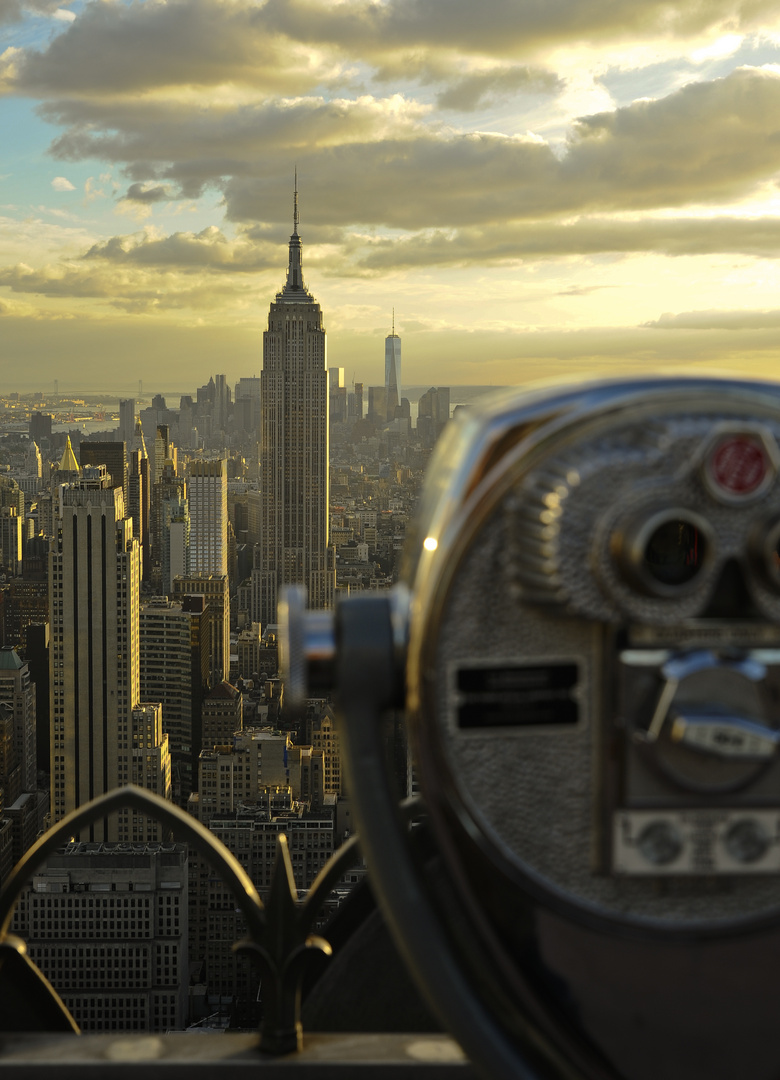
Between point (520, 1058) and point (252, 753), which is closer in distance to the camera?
point (520, 1058)

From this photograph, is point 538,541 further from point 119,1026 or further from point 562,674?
point 119,1026

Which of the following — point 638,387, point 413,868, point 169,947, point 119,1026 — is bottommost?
point 119,1026

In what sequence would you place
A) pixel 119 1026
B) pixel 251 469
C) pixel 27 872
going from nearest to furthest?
pixel 27 872 → pixel 119 1026 → pixel 251 469

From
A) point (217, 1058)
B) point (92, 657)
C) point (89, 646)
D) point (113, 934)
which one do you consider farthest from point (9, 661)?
point (217, 1058)

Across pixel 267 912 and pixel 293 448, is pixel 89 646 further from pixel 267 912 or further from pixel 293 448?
pixel 267 912

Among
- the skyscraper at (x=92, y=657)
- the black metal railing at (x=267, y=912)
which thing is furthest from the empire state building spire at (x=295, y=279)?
the black metal railing at (x=267, y=912)

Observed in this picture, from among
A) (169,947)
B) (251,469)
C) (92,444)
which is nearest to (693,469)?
(169,947)

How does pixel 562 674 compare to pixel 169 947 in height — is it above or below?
above
